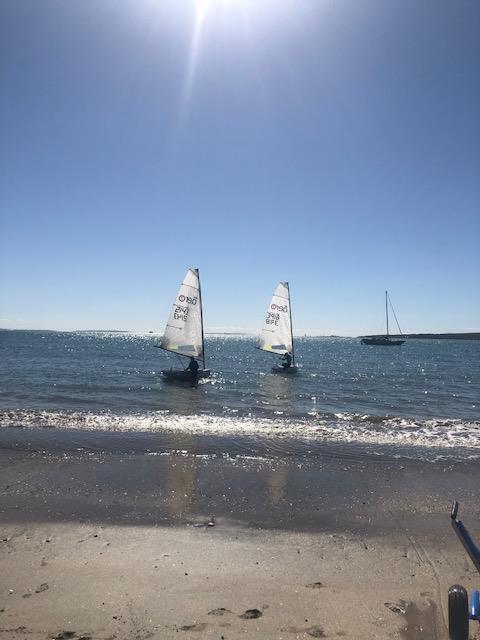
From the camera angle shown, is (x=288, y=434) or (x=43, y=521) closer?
(x=43, y=521)

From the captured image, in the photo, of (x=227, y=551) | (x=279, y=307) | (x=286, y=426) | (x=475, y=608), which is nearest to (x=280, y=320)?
(x=279, y=307)

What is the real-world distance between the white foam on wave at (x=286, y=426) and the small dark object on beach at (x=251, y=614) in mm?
11613

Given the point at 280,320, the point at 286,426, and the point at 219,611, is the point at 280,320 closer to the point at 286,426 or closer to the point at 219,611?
the point at 286,426

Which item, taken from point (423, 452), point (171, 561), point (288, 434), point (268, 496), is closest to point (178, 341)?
point (288, 434)

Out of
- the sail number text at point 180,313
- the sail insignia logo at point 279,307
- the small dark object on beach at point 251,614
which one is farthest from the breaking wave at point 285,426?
the sail insignia logo at point 279,307

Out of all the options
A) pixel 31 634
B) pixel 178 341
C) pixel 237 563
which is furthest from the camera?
pixel 178 341

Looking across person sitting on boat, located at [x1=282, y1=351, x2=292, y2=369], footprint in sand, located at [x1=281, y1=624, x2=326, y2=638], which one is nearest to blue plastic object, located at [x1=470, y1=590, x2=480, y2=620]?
footprint in sand, located at [x1=281, y1=624, x2=326, y2=638]

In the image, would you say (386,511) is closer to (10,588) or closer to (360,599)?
(360,599)

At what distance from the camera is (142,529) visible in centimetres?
868

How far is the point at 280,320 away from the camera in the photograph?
164ft

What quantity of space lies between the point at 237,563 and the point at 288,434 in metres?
11.3

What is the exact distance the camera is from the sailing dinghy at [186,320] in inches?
1553

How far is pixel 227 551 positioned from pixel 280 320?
42731mm

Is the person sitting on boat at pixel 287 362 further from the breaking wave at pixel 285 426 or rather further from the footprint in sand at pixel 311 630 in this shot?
the footprint in sand at pixel 311 630
